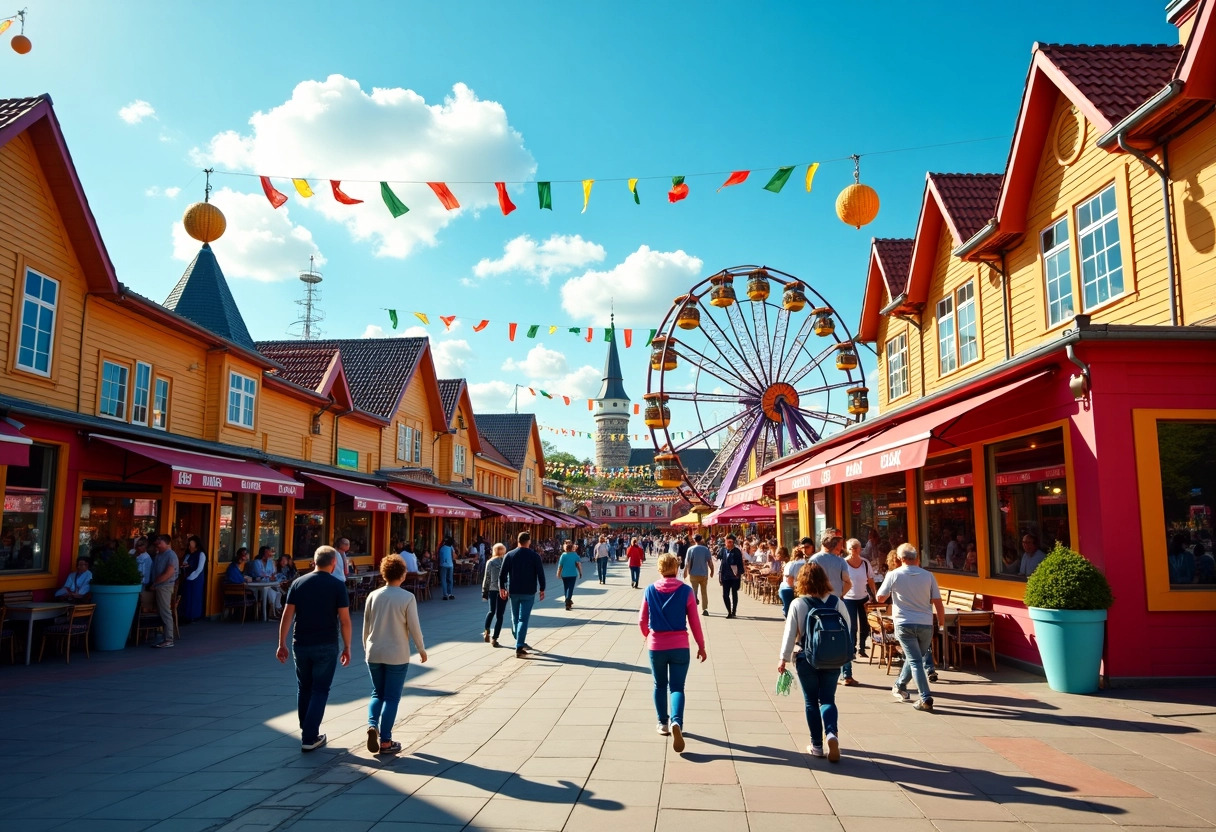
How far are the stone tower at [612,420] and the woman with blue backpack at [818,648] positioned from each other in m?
127

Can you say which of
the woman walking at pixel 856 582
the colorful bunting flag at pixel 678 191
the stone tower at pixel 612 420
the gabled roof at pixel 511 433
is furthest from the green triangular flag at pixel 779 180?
the stone tower at pixel 612 420

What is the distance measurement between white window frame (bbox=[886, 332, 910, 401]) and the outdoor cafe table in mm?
16403

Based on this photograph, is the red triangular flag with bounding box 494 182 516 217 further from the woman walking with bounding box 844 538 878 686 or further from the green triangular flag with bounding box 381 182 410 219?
the woman walking with bounding box 844 538 878 686

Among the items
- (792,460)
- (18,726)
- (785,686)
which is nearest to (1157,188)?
(785,686)

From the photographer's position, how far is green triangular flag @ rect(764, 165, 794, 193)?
15938 mm

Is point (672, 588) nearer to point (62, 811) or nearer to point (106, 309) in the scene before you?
point (62, 811)

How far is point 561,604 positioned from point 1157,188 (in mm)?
15816

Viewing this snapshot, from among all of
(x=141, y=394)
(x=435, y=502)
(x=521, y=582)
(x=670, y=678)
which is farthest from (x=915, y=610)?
(x=435, y=502)

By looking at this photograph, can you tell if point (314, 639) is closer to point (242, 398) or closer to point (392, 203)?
point (392, 203)

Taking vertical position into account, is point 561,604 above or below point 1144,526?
below

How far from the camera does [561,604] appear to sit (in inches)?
850

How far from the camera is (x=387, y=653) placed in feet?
21.6

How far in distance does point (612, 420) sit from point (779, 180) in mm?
129511

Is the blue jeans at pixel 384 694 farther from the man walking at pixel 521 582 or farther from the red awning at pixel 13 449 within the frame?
the red awning at pixel 13 449
